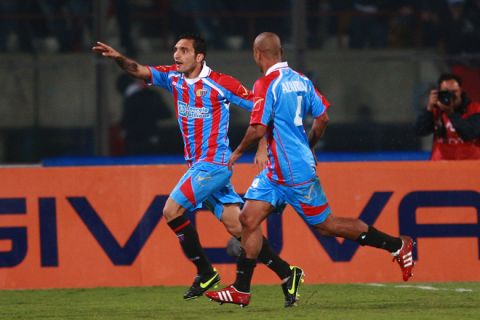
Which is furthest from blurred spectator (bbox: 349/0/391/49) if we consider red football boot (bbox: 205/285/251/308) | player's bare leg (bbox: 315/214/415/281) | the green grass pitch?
red football boot (bbox: 205/285/251/308)

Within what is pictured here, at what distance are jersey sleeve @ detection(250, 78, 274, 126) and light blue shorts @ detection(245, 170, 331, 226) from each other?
483 millimetres

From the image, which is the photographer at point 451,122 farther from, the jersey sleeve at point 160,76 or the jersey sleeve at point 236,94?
the jersey sleeve at point 160,76

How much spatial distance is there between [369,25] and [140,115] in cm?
297

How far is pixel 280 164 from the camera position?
305 inches

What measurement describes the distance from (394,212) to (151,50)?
504 cm

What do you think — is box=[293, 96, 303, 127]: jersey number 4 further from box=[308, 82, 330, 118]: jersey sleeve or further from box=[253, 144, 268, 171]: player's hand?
box=[253, 144, 268, 171]: player's hand

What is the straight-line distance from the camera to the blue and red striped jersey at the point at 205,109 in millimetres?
8648

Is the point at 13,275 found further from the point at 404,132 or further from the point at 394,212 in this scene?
the point at 404,132

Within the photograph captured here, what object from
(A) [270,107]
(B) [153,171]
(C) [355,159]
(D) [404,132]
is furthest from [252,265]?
(D) [404,132]

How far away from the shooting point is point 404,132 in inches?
538

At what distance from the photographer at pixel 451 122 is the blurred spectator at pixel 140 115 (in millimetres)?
4170

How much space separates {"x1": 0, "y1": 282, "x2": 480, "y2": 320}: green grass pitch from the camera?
7.59 metres

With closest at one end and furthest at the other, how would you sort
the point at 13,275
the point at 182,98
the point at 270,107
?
the point at 270,107 < the point at 182,98 < the point at 13,275

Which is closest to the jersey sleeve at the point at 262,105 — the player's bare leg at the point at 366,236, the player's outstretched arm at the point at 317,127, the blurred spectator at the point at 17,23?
the player's outstretched arm at the point at 317,127
